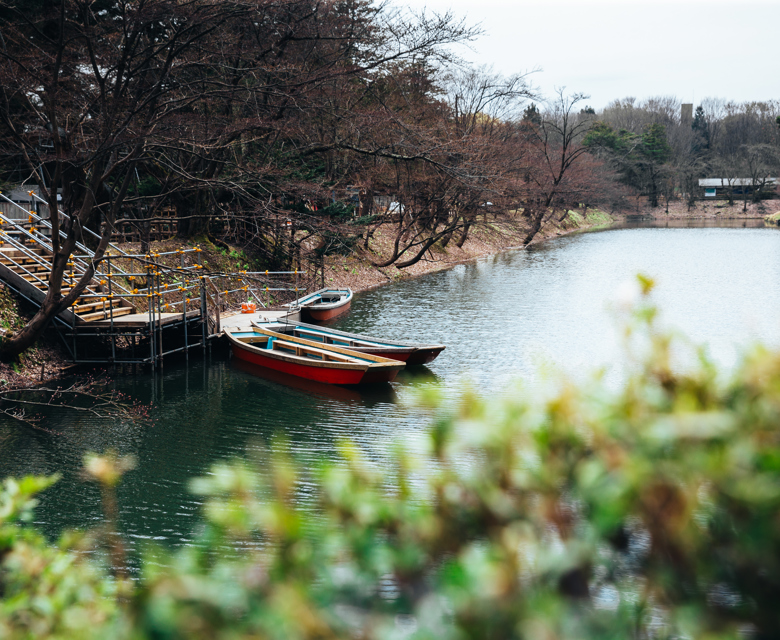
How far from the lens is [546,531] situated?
1.73m

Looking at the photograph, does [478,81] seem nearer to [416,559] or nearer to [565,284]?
[565,284]

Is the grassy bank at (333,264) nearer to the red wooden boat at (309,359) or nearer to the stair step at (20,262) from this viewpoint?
the stair step at (20,262)

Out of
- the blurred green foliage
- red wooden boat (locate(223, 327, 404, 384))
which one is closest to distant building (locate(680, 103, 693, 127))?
red wooden boat (locate(223, 327, 404, 384))

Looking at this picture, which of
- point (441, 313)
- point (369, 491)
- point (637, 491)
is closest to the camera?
point (637, 491)

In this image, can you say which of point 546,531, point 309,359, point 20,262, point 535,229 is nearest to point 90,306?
point 20,262

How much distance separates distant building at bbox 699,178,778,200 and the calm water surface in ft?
197

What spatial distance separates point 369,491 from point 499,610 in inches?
21.1

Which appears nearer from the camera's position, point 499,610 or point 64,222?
point 499,610

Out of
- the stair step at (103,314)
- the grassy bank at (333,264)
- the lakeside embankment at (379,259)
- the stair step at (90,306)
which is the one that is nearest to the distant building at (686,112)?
the lakeside embankment at (379,259)

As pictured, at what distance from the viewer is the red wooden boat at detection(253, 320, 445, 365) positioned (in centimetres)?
1484

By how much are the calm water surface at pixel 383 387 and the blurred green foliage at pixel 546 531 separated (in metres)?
0.26

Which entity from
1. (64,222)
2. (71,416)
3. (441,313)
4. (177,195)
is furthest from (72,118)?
(441,313)

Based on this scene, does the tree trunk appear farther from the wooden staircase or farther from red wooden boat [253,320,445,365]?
the wooden staircase

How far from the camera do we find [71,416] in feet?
38.8
